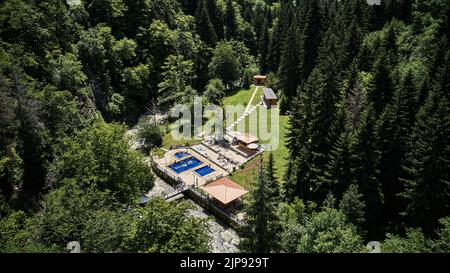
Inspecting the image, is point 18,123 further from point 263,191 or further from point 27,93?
point 263,191

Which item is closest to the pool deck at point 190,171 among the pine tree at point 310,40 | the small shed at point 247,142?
the small shed at point 247,142

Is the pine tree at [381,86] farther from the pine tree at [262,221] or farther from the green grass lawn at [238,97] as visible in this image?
the green grass lawn at [238,97]

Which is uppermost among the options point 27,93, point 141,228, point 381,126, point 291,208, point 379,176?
point 27,93

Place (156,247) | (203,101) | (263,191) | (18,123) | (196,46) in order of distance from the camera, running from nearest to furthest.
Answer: (156,247) → (263,191) → (18,123) → (203,101) → (196,46)

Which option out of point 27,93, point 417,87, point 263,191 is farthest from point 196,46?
point 263,191

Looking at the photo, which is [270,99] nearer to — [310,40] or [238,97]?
[238,97]

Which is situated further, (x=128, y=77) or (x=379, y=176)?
(x=128, y=77)

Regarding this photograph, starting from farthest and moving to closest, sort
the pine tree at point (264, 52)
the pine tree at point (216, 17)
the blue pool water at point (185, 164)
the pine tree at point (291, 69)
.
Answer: the pine tree at point (216, 17) → the pine tree at point (264, 52) → the pine tree at point (291, 69) → the blue pool water at point (185, 164)
